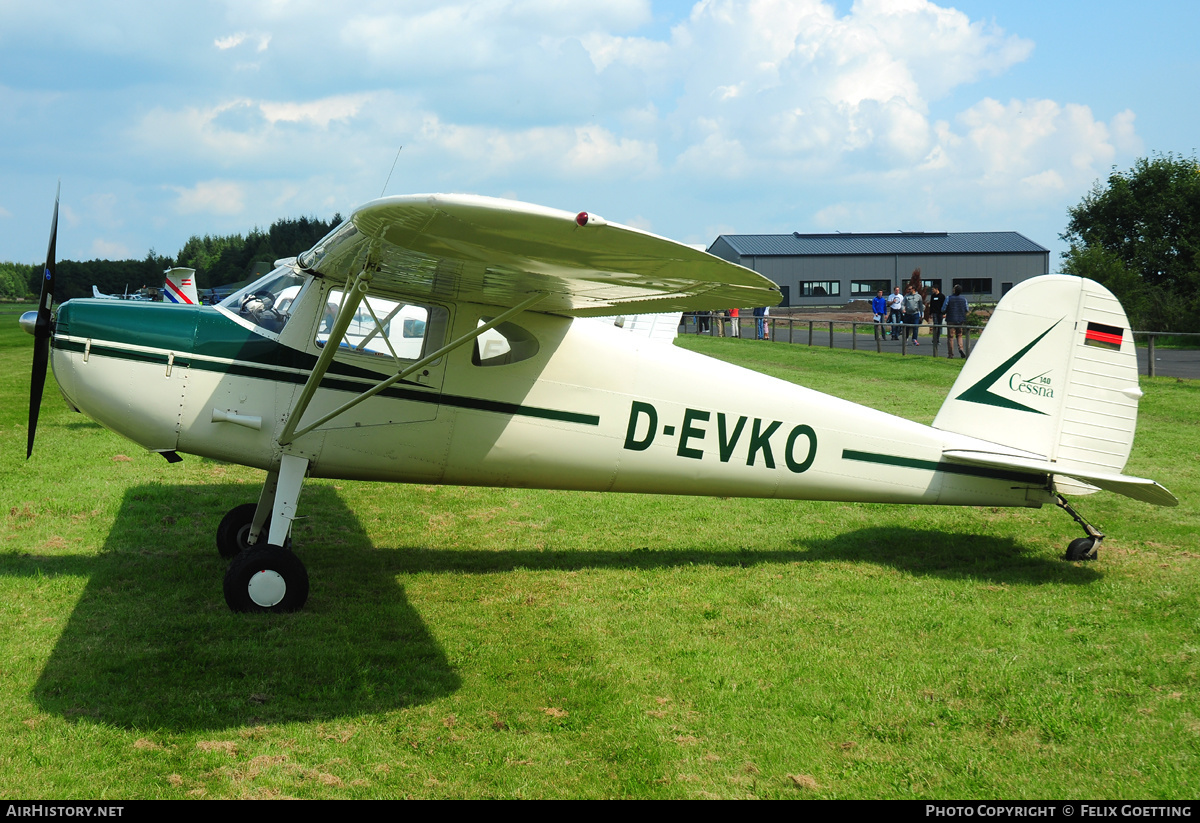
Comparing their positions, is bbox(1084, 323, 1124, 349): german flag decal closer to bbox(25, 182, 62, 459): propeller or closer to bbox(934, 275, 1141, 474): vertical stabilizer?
bbox(934, 275, 1141, 474): vertical stabilizer

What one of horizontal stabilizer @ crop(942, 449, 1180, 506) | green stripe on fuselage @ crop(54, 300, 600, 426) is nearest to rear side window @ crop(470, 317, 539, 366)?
green stripe on fuselage @ crop(54, 300, 600, 426)

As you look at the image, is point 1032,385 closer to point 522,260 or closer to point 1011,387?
point 1011,387

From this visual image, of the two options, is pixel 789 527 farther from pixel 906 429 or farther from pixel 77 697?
pixel 77 697

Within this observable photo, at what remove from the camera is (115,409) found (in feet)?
19.9

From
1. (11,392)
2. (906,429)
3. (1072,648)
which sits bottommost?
(11,392)

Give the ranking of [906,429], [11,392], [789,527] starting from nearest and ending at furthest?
[906,429] < [789,527] < [11,392]

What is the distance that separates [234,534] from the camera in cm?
734

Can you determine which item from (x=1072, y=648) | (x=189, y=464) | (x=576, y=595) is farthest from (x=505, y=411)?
(x=189, y=464)

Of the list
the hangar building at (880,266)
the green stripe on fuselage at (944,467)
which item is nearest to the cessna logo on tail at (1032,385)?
the green stripe on fuselage at (944,467)

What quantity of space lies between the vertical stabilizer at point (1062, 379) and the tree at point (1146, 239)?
44859 millimetres

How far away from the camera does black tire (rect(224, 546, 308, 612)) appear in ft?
19.3

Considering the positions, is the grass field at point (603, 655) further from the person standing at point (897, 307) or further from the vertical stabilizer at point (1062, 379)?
the person standing at point (897, 307)

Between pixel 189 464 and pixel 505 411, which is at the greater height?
pixel 505 411

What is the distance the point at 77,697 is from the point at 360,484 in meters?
6.10
